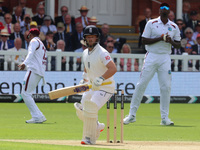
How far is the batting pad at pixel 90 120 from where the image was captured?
31.6 ft

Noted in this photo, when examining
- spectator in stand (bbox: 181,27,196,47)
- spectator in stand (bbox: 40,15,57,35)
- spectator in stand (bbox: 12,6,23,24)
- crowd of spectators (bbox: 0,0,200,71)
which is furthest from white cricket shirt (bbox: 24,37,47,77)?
spectator in stand (bbox: 181,27,196,47)

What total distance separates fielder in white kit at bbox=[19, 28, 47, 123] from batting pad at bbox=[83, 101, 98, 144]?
3.89 meters

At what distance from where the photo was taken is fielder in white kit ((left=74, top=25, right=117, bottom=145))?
9656 mm

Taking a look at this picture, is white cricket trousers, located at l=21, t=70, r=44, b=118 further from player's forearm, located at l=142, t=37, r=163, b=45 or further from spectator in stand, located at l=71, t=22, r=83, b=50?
spectator in stand, located at l=71, t=22, r=83, b=50

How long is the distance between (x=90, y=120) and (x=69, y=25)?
13105 mm

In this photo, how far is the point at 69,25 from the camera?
73.9 ft

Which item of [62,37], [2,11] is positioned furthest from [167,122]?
[2,11]

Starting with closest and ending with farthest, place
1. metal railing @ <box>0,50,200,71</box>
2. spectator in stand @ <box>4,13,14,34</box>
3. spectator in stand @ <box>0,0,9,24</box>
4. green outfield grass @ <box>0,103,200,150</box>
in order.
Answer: green outfield grass @ <box>0,103,200,150</box> < metal railing @ <box>0,50,200,71</box> < spectator in stand @ <box>4,13,14,34</box> < spectator in stand @ <box>0,0,9,24</box>

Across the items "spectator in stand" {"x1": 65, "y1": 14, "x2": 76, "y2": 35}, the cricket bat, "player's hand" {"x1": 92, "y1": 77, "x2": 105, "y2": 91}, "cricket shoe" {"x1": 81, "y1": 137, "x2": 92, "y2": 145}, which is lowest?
Answer: "cricket shoe" {"x1": 81, "y1": 137, "x2": 92, "y2": 145}

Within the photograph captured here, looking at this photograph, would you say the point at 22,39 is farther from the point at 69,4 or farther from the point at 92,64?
the point at 92,64

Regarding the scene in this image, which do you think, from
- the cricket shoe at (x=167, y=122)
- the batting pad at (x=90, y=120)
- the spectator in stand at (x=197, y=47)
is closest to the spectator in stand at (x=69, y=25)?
the spectator in stand at (x=197, y=47)

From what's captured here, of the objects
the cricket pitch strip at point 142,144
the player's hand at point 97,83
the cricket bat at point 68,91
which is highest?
the player's hand at point 97,83

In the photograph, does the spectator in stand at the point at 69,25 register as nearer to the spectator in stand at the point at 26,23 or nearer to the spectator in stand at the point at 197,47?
the spectator in stand at the point at 26,23

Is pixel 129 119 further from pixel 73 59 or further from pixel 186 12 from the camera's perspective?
pixel 186 12
